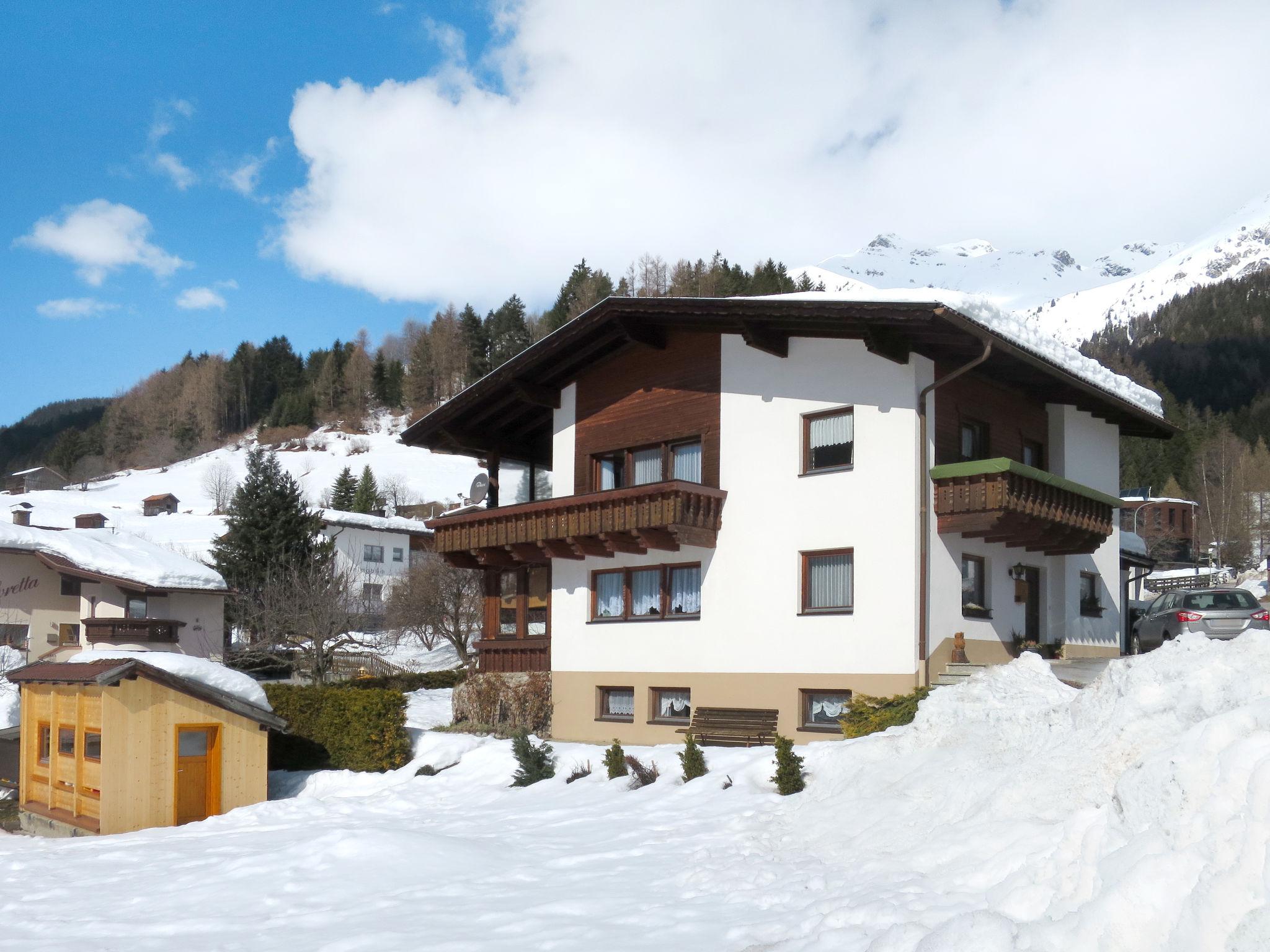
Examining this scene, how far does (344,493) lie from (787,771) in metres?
83.1

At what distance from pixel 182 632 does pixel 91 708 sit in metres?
26.2

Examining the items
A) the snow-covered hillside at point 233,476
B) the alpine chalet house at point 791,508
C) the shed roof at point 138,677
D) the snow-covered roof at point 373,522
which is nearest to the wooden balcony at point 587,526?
the alpine chalet house at point 791,508

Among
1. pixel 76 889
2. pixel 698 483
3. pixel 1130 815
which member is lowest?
pixel 76 889

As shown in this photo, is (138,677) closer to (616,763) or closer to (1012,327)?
(616,763)

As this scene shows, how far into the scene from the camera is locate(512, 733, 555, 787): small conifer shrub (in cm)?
1909

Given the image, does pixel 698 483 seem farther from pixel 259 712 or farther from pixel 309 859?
pixel 309 859

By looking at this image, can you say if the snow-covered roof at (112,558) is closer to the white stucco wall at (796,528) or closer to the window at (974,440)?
the white stucco wall at (796,528)

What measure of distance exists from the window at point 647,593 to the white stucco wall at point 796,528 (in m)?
0.26

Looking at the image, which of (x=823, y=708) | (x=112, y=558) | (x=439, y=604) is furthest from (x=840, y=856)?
(x=112, y=558)

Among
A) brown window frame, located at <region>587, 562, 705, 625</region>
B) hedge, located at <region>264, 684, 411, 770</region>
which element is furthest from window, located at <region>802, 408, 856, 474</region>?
hedge, located at <region>264, 684, 411, 770</region>

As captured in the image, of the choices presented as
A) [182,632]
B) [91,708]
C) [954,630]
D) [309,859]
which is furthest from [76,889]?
[182,632]

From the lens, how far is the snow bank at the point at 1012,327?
19703 millimetres

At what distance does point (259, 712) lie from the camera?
2066 cm

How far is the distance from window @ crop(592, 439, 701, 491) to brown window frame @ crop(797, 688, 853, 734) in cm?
461
